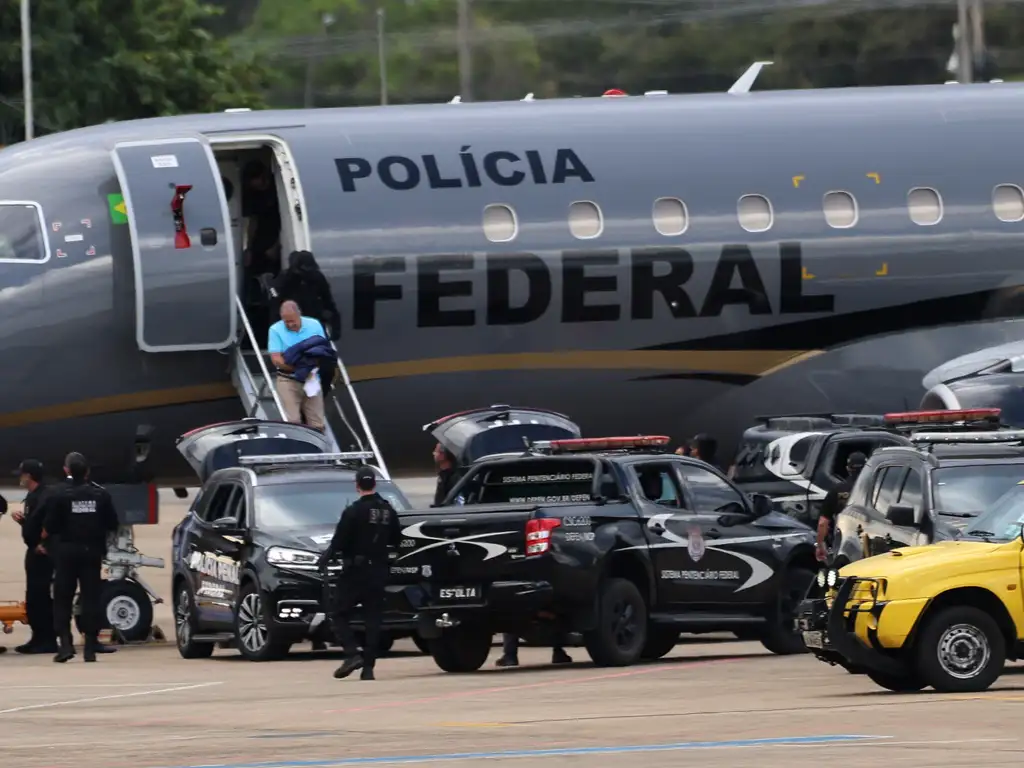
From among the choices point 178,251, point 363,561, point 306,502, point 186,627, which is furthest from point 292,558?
point 178,251

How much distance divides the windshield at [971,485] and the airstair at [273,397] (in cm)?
697

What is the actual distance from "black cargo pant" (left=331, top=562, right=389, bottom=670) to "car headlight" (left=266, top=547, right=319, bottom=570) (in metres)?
2.33

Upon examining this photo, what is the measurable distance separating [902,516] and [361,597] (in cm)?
454

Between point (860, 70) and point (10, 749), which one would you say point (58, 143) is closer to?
point (10, 749)

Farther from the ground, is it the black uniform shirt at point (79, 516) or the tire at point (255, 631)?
the black uniform shirt at point (79, 516)

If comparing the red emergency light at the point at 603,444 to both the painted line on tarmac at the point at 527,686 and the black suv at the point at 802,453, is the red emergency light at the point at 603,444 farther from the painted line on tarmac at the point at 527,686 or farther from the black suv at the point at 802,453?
the black suv at the point at 802,453

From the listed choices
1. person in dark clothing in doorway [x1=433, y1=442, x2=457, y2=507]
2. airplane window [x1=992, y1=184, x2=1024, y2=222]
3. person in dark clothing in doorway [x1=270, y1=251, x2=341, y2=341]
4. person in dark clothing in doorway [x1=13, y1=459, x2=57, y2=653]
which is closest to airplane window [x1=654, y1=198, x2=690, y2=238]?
person in dark clothing in doorway [x1=433, y1=442, x2=457, y2=507]

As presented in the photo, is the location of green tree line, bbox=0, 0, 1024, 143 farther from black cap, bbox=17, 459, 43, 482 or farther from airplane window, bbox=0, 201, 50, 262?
black cap, bbox=17, 459, 43, 482

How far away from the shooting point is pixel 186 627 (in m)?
25.0

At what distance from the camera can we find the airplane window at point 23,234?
84.8ft

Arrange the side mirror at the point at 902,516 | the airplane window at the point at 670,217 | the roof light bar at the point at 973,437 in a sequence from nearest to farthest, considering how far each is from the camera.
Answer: the side mirror at the point at 902,516 → the roof light bar at the point at 973,437 → the airplane window at the point at 670,217

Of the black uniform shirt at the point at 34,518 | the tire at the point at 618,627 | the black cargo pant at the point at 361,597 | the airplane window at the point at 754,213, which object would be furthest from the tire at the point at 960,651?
the black uniform shirt at the point at 34,518

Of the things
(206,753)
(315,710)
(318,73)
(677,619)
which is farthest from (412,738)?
(318,73)

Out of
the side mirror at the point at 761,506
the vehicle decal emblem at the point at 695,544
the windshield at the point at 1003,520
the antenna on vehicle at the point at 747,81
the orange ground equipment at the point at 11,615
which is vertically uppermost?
the antenna on vehicle at the point at 747,81
